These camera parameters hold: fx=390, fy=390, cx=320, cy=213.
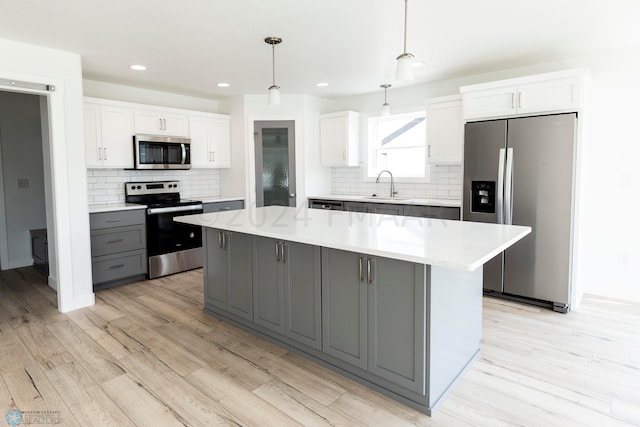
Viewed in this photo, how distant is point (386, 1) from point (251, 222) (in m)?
1.80

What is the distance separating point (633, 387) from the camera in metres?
2.27

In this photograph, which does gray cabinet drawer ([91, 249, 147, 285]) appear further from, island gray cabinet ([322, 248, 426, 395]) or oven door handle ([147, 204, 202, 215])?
island gray cabinet ([322, 248, 426, 395])

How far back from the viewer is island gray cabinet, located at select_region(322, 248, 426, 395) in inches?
79.9

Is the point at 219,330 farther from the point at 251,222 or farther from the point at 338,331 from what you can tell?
the point at 338,331

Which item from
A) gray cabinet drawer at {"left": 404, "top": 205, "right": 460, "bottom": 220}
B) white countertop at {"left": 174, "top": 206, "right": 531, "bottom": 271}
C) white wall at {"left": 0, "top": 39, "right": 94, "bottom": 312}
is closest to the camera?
white countertop at {"left": 174, "top": 206, "right": 531, "bottom": 271}

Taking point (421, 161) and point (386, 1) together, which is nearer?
point (386, 1)

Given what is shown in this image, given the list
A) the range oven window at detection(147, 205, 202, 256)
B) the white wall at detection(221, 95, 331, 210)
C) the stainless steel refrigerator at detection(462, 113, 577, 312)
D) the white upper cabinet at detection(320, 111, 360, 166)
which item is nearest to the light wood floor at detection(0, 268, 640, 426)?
the stainless steel refrigerator at detection(462, 113, 577, 312)

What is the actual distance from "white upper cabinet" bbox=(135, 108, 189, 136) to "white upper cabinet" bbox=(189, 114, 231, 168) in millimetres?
120

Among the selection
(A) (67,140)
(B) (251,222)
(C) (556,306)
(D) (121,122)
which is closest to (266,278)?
(B) (251,222)

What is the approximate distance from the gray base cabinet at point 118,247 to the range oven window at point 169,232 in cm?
8

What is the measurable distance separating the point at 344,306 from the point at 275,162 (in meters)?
3.56

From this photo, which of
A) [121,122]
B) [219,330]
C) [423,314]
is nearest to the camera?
A: [423,314]

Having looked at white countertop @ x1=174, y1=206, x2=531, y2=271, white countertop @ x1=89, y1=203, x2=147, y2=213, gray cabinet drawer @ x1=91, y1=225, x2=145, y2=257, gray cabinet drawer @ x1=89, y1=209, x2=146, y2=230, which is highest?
white countertop @ x1=89, y1=203, x2=147, y2=213

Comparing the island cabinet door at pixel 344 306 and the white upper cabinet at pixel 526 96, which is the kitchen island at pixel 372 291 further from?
the white upper cabinet at pixel 526 96
